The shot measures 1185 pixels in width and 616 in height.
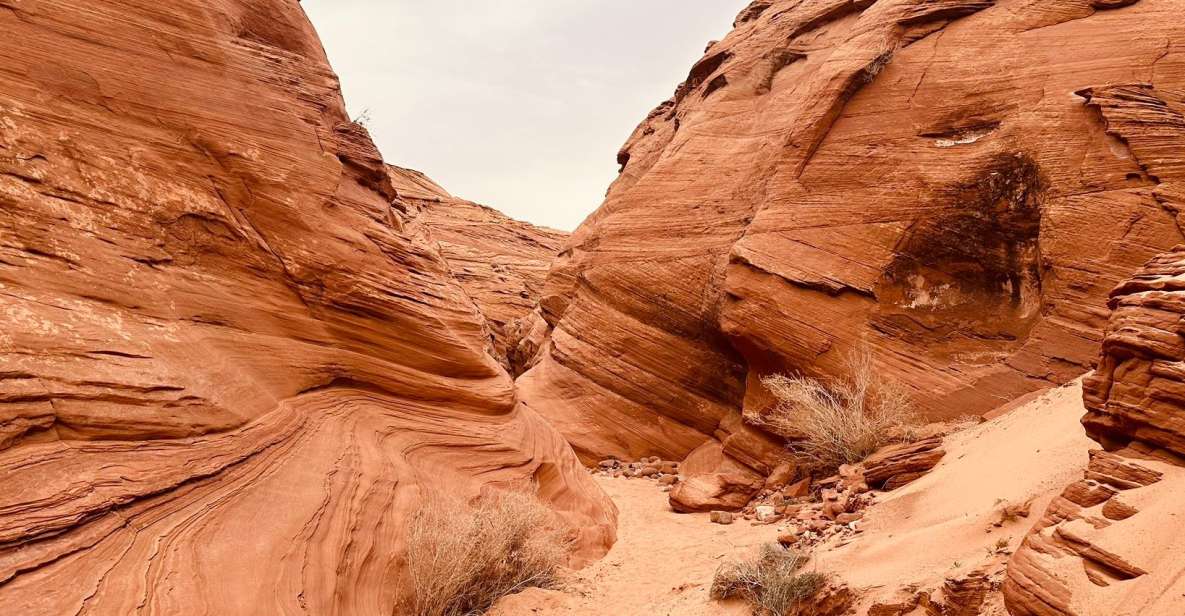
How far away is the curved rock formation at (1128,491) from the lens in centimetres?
330

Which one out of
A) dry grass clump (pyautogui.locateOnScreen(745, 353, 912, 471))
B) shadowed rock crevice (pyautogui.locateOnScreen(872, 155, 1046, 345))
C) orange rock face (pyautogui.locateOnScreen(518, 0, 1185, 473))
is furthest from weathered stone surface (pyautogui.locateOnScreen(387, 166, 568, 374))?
shadowed rock crevice (pyautogui.locateOnScreen(872, 155, 1046, 345))

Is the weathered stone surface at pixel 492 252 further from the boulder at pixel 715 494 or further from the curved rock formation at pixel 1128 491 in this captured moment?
the curved rock formation at pixel 1128 491

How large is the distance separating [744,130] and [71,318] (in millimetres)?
12517

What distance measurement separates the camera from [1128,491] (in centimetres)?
379

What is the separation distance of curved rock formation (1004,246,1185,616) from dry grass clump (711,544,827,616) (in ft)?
5.80

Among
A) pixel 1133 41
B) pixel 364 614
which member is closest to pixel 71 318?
pixel 364 614

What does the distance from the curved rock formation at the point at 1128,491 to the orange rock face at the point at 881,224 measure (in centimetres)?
638

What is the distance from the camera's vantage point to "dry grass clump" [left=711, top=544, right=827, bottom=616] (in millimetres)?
5324

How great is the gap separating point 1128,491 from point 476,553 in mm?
4644

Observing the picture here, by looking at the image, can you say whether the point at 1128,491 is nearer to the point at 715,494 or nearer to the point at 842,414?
the point at 842,414

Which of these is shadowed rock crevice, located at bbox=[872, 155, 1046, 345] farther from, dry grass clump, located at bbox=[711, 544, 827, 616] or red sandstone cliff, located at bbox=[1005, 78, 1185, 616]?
red sandstone cliff, located at bbox=[1005, 78, 1185, 616]

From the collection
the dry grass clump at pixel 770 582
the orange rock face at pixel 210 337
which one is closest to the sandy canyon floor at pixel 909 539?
the dry grass clump at pixel 770 582

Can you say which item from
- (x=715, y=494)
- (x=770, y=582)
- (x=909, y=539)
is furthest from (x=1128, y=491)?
(x=715, y=494)

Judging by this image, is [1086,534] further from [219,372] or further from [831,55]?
[831,55]
